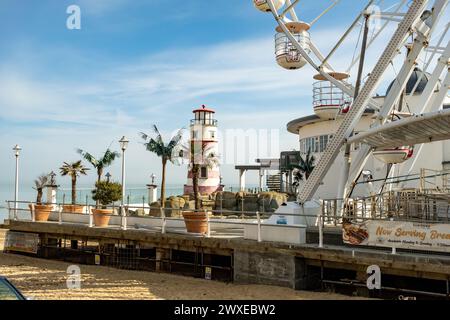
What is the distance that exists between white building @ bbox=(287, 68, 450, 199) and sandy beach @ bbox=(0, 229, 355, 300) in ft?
27.1

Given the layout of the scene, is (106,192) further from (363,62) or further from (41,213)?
(363,62)

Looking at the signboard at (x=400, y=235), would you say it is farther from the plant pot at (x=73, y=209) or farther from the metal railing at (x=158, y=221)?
the plant pot at (x=73, y=209)

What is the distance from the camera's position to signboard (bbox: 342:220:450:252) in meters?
11.1

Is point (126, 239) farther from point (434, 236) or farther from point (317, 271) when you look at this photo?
point (434, 236)

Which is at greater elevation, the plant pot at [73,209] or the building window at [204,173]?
the building window at [204,173]

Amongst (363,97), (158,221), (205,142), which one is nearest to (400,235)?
(363,97)

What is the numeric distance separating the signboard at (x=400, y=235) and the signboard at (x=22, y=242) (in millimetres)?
14048

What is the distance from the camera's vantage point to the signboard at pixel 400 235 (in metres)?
11.1

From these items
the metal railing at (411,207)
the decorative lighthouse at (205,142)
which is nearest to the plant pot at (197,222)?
the metal railing at (411,207)

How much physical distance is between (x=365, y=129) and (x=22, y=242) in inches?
839

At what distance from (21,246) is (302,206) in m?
13.1
